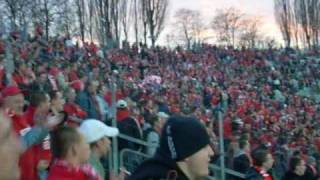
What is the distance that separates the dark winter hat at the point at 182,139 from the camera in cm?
305

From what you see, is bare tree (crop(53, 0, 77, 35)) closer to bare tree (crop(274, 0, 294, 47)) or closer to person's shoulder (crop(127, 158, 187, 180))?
bare tree (crop(274, 0, 294, 47))

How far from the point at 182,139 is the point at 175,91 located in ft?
63.5

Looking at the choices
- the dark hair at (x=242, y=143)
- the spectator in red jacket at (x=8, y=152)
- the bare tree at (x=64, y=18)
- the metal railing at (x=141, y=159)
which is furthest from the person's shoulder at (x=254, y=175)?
the bare tree at (x=64, y=18)

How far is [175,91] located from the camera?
883 inches

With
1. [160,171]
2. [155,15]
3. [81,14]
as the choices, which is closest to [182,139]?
[160,171]

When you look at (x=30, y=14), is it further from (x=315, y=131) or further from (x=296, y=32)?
(x=296, y=32)

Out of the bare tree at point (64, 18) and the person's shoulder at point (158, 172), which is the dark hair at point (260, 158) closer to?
the person's shoulder at point (158, 172)

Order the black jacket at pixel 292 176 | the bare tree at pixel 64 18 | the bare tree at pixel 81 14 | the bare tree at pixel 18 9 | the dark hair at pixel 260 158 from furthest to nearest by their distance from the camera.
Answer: the bare tree at pixel 81 14
the bare tree at pixel 64 18
the bare tree at pixel 18 9
the black jacket at pixel 292 176
the dark hair at pixel 260 158

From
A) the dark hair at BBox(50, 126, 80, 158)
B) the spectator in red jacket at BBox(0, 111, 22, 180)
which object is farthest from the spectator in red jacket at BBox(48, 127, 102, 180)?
the spectator in red jacket at BBox(0, 111, 22, 180)

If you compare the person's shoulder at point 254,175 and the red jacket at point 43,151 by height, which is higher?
the red jacket at point 43,151

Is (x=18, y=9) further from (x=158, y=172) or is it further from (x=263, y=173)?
(x=158, y=172)

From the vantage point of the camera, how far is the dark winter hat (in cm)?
305

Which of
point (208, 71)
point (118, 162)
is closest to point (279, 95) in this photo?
point (208, 71)

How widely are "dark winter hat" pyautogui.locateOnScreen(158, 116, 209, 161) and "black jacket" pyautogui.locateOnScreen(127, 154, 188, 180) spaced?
0.03 metres
